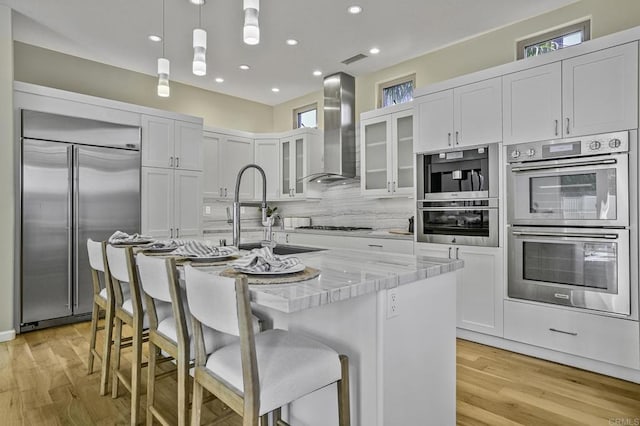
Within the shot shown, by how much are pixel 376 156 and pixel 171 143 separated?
249 centimetres

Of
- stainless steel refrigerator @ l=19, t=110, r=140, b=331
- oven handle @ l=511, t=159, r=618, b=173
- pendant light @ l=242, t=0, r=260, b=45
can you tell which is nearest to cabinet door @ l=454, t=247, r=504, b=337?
oven handle @ l=511, t=159, r=618, b=173

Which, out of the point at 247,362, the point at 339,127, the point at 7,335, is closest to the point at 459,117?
the point at 339,127

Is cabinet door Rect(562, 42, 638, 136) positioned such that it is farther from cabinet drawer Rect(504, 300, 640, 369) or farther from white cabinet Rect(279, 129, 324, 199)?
white cabinet Rect(279, 129, 324, 199)

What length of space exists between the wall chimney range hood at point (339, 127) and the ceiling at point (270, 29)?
0.20 meters

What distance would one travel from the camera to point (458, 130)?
336cm

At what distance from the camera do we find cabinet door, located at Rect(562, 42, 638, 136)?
2471 millimetres

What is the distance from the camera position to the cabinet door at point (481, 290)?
3086 mm

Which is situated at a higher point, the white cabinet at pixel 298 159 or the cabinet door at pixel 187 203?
the white cabinet at pixel 298 159

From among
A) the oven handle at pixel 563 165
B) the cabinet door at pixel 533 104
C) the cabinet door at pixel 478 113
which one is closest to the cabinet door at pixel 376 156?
the cabinet door at pixel 478 113

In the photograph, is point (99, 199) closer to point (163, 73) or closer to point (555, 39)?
point (163, 73)

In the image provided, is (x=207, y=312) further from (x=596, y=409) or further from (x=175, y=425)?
(x=596, y=409)

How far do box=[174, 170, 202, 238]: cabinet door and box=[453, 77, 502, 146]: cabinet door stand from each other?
124 inches

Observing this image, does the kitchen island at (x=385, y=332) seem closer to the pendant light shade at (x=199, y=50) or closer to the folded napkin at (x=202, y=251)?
the folded napkin at (x=202, y=251)

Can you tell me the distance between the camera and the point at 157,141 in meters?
4.38
